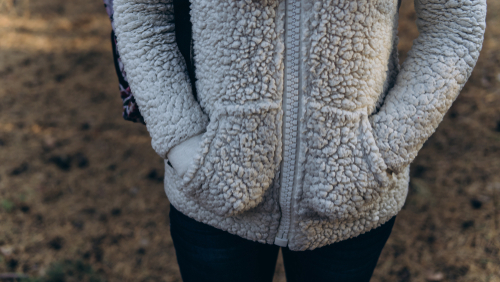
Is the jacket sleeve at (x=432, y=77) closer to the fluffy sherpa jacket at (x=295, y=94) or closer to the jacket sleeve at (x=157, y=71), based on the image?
the fluffy sherpa jacket at (x=295, y=94)

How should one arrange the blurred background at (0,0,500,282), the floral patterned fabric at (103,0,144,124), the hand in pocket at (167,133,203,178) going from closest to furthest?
the hand in pocket at (167,133,203,178), the floral patterned fabric at (103,0,144,124), the blurred background at (0,0,500,282)

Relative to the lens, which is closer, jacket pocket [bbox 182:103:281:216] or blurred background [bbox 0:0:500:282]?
jacket pocket [bbox 182:103:281:216]

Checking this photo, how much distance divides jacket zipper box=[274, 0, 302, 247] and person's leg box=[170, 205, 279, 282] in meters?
0.22

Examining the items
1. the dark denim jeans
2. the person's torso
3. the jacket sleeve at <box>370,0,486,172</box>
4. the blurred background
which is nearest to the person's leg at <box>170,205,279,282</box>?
the dark denim jeans

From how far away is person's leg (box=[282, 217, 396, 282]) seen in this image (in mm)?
1109

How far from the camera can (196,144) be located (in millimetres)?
965

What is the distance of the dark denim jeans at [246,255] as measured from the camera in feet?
3.64

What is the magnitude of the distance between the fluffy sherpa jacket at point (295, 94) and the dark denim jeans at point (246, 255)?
0.16 m

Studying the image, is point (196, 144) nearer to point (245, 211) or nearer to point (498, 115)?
point (245, 211)

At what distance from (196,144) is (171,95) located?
15 cm

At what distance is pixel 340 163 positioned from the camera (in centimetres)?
91

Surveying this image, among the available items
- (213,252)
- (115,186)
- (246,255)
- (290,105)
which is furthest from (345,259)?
(115,186)

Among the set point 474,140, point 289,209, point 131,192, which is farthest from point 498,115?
point 131,192

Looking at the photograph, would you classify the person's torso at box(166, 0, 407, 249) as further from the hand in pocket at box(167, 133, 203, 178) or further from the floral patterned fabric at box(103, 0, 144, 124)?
the floral patterned fabric at box(103, 0, 144, 124)
